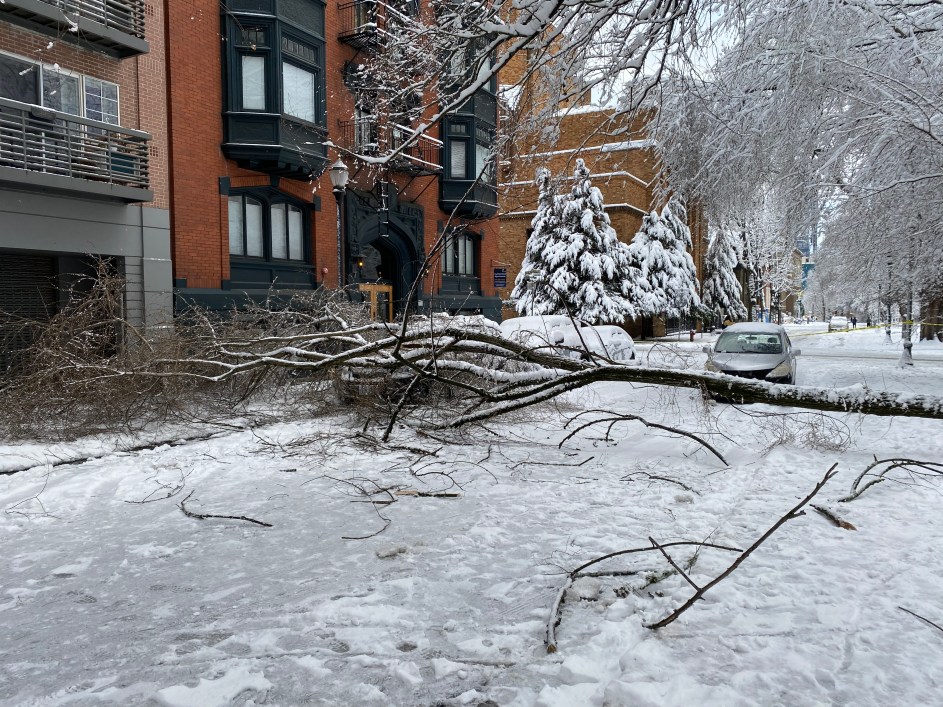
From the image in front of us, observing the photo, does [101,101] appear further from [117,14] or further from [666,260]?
[666,260]

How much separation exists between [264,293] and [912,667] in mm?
16300

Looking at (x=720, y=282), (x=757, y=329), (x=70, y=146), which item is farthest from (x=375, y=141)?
(x=720, y=282)

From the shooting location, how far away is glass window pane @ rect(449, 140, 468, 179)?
24188 millimetres

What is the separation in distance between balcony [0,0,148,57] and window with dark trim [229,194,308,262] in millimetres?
4144

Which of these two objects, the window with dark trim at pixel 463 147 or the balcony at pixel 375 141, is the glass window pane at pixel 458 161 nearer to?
Result: the window with dark trim at pixel 463 147

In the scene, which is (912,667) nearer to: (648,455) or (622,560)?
(622,560)

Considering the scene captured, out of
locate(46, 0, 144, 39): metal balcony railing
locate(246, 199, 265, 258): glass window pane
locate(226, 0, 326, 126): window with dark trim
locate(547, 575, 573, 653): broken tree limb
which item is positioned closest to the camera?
locate(547, 575, 573, 653): broken tree limb

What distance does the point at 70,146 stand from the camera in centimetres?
1291

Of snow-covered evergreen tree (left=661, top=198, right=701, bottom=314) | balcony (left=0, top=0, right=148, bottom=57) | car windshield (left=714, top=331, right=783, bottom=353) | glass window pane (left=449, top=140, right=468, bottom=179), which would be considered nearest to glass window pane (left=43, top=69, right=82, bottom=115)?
balcony (left=0, top=0, right=148, bottom=57)

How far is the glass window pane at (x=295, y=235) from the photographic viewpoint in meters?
18.5

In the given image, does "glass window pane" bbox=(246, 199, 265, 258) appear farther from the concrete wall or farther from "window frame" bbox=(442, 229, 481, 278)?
"window frame" bbox=(442, 229, 481, 278)

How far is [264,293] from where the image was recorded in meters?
17.1

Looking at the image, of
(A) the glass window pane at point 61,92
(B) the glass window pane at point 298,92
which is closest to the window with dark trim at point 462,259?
(B) the glass window pane at point 298,92

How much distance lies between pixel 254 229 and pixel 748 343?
43.1ft
